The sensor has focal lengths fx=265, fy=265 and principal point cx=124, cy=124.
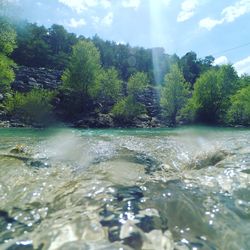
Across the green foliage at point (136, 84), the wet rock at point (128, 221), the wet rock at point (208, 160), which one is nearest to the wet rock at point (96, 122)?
the green foliage at point (136, 84)

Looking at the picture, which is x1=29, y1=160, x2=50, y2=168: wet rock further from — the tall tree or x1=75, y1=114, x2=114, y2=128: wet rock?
the tall tree

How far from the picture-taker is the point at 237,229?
11.8 ft

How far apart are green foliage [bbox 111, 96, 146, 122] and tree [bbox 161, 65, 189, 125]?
18.6ft

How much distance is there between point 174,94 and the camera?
175 ft

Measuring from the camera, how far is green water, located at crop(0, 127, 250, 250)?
3182 mm

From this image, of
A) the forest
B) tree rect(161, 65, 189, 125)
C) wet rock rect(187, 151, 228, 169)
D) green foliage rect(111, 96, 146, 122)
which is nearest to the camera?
wet rock rect(187, 151, 228, 169)

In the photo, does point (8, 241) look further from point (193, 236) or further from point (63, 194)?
point (193, 236)

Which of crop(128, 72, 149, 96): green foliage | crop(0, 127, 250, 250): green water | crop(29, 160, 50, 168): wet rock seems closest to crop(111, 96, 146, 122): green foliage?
crop(128, 72, 149, 96): green foliage

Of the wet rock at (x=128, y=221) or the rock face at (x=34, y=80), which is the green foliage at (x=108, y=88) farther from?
the wet rock at (x=128, y=221)

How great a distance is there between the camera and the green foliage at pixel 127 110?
1917 inches

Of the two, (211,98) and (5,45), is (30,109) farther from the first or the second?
(211,98)

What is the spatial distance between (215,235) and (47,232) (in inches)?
84.3

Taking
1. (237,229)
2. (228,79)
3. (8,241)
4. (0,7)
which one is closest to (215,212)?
(237,229)

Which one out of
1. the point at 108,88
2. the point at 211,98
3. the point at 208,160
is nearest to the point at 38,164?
the point at 208,160
